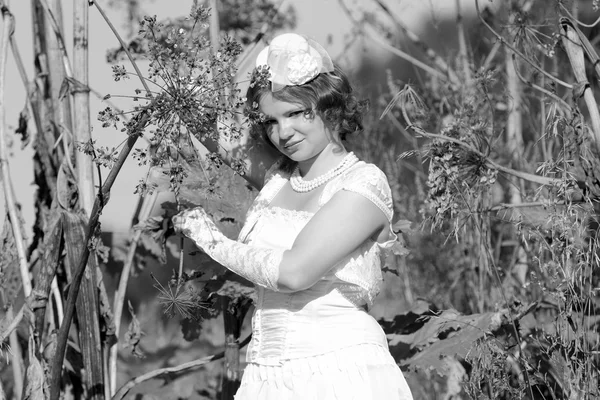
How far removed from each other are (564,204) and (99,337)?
1.47 m

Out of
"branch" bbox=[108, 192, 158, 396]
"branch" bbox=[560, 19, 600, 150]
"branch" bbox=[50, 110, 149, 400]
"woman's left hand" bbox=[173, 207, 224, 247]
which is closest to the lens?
"branch" bbox=[50, 110, 149, 400]

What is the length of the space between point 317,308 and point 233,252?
0.26m

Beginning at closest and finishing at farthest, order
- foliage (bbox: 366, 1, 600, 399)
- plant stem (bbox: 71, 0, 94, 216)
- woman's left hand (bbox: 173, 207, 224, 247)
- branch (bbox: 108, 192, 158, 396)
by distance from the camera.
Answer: woman's left hand (bbox: 173, 207, 224, 247) < foliage (bbox: 366, 1, 600, 399) < plant stem (bbox: 71, 0, 94, 216) < branch (bbox: 108, 192, 158, 396)

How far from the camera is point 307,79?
2225mm

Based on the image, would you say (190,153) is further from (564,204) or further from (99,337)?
(564,204)

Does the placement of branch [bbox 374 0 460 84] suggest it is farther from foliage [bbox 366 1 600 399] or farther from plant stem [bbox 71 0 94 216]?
plant stem [bbox 71 0 94 216]

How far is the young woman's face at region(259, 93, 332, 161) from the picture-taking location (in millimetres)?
2209

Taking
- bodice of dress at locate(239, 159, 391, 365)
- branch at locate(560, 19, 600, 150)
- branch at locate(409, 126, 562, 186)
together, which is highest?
branch at locate(560, 19, 600, 150)

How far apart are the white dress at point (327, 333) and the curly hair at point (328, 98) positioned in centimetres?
15

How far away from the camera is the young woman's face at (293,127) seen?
7.25 feet

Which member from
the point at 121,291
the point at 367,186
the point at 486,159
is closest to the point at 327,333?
the point at 367,186

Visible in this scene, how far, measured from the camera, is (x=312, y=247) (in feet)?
6.58

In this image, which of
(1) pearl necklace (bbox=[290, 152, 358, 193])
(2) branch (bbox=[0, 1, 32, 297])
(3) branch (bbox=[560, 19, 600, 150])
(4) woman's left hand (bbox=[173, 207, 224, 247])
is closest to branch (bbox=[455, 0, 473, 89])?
(3) branch (bbox=[560, 19, 600, 150])

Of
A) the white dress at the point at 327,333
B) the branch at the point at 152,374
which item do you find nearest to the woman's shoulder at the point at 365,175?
the white dress at the point at 327,333
